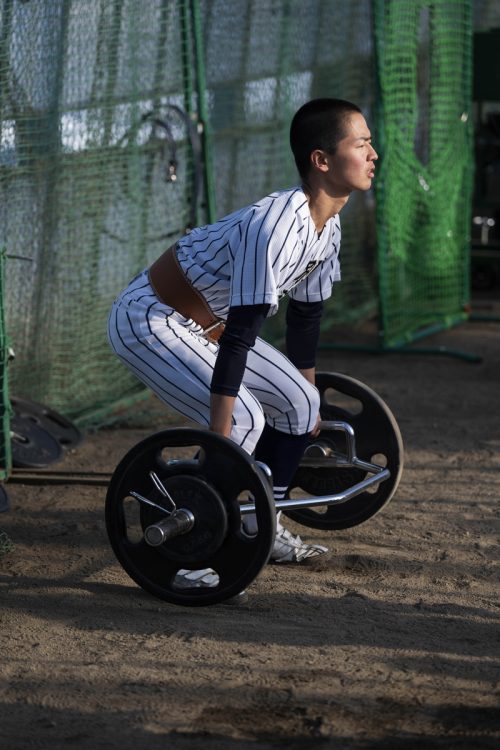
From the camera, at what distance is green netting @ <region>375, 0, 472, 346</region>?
810 cm

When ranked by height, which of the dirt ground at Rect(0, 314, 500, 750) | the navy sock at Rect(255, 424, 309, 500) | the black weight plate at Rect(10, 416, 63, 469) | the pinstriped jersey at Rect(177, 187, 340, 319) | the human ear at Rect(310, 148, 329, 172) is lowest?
the dirt ground at Rect(0, 314, 500, 750)

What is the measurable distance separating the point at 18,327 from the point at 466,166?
15.8ft

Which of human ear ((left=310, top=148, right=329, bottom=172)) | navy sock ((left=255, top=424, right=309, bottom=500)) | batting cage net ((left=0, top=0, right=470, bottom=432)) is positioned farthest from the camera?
batting cage net ((left=0, top=0, right=470, bottom=432))

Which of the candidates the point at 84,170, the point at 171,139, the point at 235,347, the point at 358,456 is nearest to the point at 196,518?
the point at 235,347

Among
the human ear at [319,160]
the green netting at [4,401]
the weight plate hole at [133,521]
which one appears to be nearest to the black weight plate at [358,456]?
the weight plate hole at [133,521]

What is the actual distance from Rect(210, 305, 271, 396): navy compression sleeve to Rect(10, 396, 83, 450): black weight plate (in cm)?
222

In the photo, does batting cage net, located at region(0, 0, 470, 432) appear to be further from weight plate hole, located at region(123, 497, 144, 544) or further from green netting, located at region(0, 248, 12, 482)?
weight plate hole, located at region(123, 497, 144, 544)

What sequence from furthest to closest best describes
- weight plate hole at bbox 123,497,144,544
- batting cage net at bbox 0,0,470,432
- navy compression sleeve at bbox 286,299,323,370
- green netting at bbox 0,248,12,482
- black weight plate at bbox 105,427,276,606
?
batting cage net at bbox 0,0,470,432, green netting at bbox 0,248,12,482, weight plate hole at bbox 123,497,144,544, navy compression sleeve at bbox 286,299,323,370, black weight plate at bbox 105,427,276,606

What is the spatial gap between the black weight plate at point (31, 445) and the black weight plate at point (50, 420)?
4cm

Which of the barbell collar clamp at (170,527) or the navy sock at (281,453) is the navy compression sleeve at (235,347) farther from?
the navy sock at (281,453)

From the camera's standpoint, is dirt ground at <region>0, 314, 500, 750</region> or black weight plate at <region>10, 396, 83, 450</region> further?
black weight plate at <region>10, 396, 83, 450</region>

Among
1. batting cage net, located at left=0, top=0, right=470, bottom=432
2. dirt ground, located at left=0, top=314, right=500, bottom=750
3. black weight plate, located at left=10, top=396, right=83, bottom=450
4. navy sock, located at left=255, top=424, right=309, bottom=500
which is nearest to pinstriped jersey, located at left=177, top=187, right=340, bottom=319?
navy sock, located at left=255, top=424, right=309, bottom=500

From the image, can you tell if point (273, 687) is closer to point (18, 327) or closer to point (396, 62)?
point (18, 327)

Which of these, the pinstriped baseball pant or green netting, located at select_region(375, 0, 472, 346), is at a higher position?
green netting, located at select_region(375, 0, 472, 346)
